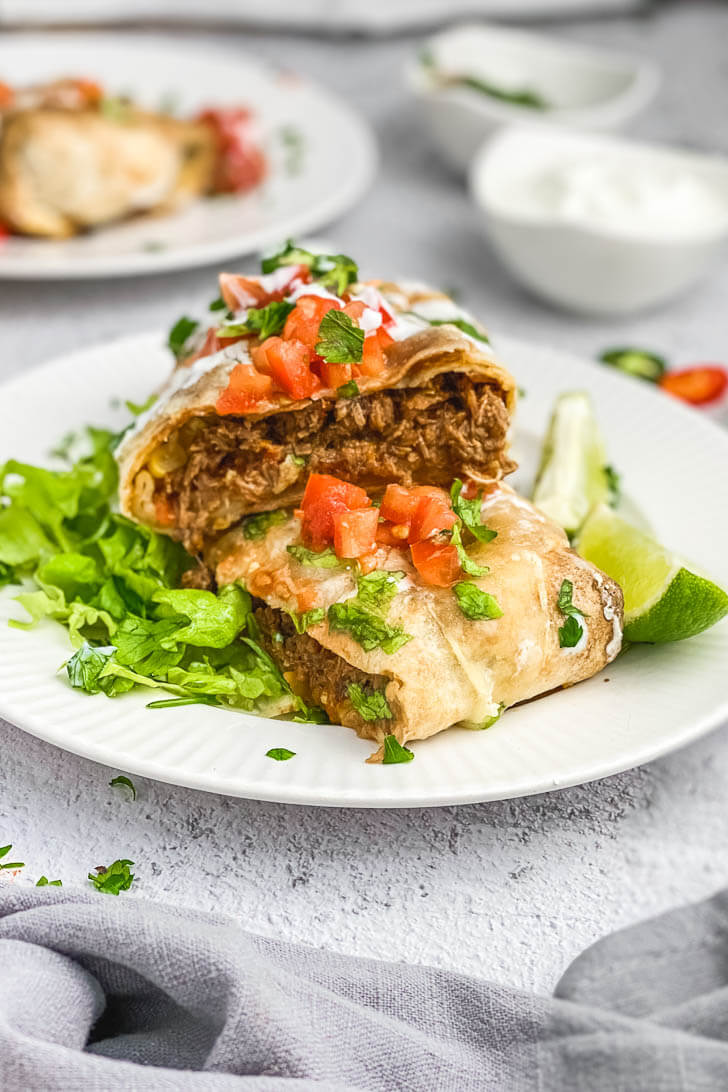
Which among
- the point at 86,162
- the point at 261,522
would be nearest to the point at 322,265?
the point at 261,522

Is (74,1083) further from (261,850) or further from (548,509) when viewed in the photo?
(548,509)

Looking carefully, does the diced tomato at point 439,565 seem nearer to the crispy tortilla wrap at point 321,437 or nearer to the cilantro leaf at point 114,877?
the crispy tortilla wrap at point 321,437

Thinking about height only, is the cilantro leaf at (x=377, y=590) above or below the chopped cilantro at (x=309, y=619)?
above

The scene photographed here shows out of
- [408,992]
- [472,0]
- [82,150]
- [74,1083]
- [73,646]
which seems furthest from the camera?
[472,0]

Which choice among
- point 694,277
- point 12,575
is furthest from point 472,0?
point 12,575

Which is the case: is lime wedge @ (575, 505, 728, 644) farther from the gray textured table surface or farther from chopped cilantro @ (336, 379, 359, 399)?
chopped cilantro @ (336, 379, 359, 399)

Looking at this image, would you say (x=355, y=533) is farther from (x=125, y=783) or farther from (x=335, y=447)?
(x=125, y=783)

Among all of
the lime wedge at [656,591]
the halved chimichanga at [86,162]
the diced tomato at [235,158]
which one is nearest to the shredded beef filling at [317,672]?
the lime wedge at [656,591]
